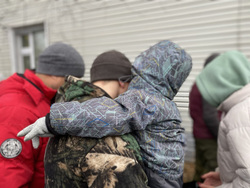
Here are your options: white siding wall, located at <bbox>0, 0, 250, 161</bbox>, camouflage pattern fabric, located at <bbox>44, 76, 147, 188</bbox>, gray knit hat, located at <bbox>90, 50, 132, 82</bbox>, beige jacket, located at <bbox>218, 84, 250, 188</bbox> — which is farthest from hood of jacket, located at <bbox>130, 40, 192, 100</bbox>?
white siding wall, located at <bbox>0, 0, 250, 161</bbox>

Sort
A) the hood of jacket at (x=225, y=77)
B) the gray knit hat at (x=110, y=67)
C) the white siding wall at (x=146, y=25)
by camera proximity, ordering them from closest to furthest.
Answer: the gray knit hat at (x=110, y=67) → the hood of jacket at (x=225, y=77) → the white siding wall at (x=146, y=25)

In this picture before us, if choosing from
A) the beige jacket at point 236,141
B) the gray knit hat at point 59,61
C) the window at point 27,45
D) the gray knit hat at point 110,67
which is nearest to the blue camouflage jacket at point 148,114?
the gray knit hat at point 110,67

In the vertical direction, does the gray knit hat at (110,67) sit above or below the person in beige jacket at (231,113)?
above

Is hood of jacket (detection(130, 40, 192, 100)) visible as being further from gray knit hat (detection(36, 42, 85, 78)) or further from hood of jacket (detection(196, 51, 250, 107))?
gray knit hat (detection(36, 42, 85, 78))

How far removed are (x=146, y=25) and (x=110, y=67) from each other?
9.95ft

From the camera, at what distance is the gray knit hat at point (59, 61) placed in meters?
1.79

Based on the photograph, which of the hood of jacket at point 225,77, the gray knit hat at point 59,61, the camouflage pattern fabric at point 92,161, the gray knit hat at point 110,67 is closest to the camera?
the camouflage pattern fabric at point 92,161

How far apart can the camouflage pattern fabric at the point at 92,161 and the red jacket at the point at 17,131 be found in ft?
1.02

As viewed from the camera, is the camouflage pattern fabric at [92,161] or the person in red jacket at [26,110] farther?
the person in red jacket at [26,110]

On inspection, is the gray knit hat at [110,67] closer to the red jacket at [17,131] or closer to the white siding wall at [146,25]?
the red jacket at [17,131]

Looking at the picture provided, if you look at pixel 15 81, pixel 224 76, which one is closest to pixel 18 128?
pixel 15 81

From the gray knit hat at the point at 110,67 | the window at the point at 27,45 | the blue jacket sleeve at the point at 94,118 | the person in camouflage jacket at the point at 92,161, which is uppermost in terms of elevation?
the gray knit hat at the point at 110,67

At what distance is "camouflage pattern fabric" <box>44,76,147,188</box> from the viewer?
0.98m

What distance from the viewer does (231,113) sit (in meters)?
1.48
